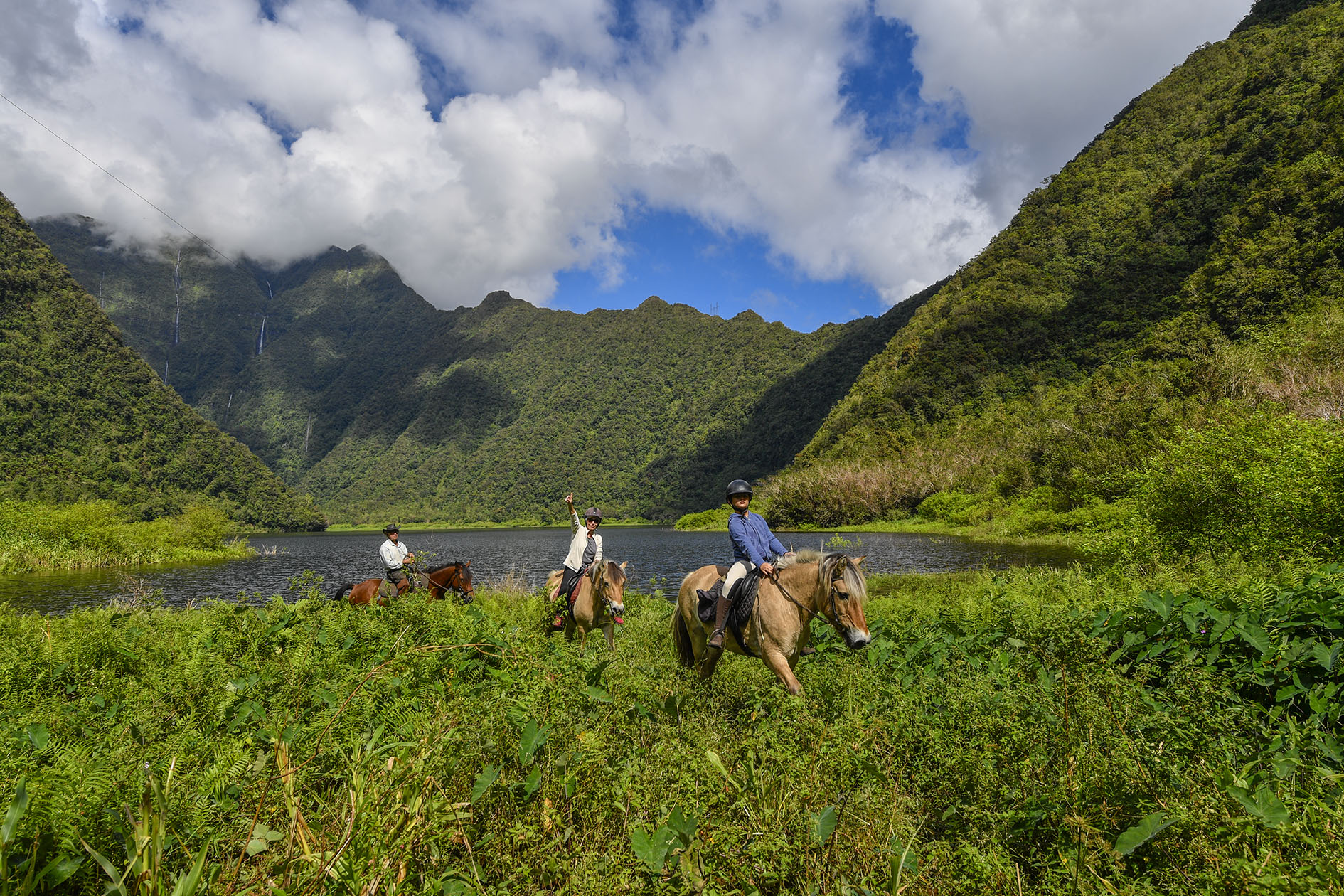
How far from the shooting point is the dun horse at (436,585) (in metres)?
14.4

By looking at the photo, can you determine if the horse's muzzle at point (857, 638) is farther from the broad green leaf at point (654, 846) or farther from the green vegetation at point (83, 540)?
the green vegetation at point (83, 540)

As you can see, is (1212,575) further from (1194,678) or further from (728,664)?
(728,664)

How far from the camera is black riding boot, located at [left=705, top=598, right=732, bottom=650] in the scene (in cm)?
717

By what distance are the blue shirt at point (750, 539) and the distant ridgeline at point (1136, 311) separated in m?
12.3

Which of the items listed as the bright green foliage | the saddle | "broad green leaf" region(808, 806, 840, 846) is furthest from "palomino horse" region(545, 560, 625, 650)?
the bright green foliage

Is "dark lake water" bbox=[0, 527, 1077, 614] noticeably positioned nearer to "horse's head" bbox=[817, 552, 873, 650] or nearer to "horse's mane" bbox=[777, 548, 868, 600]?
"horse's mane" bbox=[777, 548, 868, 600]

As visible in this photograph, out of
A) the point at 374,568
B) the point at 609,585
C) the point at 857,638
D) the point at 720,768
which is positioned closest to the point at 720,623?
the point at 857,638

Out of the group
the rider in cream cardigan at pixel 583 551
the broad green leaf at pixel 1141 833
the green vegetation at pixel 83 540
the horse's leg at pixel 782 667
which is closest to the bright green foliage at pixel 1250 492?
the horse's leg at pixel 782 667

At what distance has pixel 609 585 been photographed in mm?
10281

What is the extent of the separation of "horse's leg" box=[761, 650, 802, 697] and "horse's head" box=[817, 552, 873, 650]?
709mm

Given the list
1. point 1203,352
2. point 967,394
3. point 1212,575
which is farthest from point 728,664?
point 967,394

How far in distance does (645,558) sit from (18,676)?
38.0 m

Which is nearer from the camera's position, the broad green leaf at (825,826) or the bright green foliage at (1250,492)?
the broad green leaf at (825,826)

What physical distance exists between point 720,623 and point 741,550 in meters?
0.94
